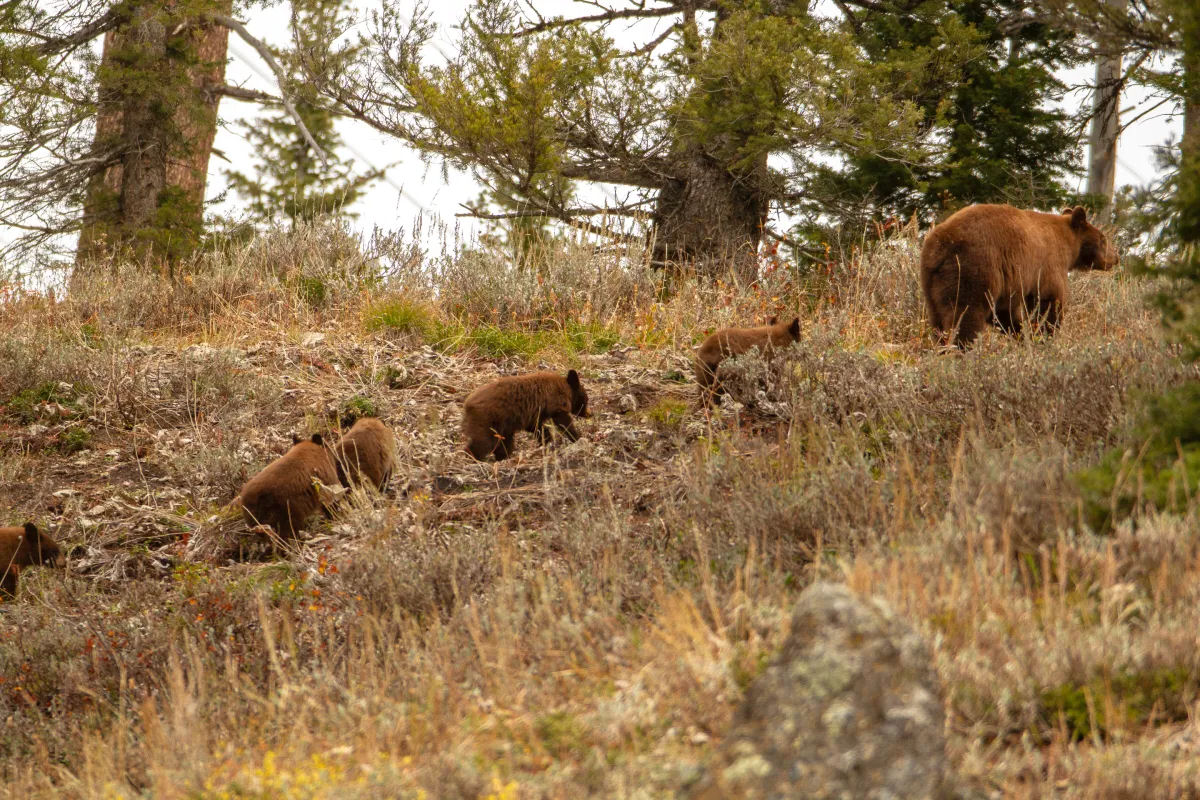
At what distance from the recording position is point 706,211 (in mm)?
15688

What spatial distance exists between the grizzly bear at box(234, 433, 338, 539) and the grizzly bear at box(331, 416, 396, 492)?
0.19 m

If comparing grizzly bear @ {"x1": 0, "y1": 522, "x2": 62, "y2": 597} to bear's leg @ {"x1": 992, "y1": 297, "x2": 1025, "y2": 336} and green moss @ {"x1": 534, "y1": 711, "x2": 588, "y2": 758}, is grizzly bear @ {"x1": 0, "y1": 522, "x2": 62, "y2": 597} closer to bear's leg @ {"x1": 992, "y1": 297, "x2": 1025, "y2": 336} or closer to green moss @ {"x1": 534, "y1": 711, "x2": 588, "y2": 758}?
green moss @ {"x1": 534, "y1": 711, "x2": 588, "y2": 758}

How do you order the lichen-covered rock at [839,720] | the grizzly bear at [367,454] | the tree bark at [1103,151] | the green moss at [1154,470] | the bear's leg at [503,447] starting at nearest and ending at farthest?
1. the lichen-covered rock at [839,720]
2. the green moss at [1154,470]
3. the grizzly bear at [367,454]
4. the bear's leg at [503,447]
5. the tree bark at [1103,151]

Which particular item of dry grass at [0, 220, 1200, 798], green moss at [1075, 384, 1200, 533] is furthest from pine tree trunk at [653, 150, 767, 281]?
green moss at [1075, 384, 1200, 533]

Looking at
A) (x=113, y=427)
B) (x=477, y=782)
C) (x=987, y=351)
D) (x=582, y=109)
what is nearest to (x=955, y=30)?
(x=582, y=109)

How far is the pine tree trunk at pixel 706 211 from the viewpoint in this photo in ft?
51.0

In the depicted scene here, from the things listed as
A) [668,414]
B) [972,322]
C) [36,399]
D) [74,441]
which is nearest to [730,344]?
[668,414]

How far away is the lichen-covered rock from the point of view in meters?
2.86

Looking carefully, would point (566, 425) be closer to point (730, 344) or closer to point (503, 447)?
point (503, 447)

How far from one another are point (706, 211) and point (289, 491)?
9927mm

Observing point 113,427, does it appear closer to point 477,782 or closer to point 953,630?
point 477,782

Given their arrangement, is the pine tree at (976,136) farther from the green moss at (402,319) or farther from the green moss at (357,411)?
the green moss at (357,411)

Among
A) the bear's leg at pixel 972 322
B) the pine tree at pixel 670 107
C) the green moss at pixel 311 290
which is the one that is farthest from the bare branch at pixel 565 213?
the bear's leg at pixel 972 322

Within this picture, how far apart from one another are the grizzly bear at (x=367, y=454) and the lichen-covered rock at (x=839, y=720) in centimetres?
464
